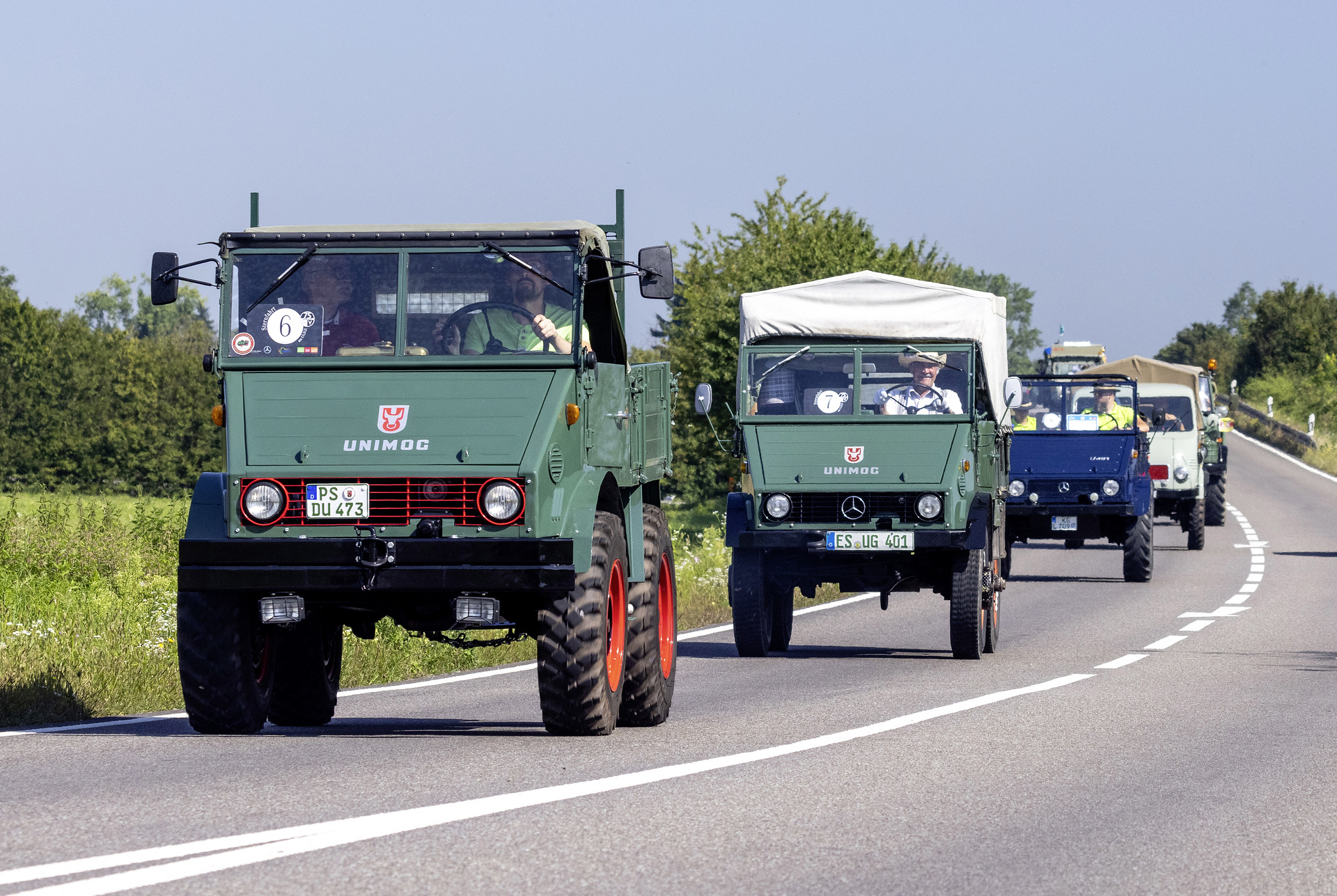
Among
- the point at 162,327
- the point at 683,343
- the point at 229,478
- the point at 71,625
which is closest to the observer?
the point at 229,478

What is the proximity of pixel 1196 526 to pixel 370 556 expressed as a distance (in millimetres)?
24706

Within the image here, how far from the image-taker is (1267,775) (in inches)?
360

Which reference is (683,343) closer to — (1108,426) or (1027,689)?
(1108,426)

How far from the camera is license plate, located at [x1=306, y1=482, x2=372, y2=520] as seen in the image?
9.54m

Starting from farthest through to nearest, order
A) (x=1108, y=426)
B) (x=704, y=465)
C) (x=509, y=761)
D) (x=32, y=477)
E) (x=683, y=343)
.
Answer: (x=32, y=477) → (x=704, y=465) → (x=683, y=343) → (x=1108, y=426) → (x=509, y=761)

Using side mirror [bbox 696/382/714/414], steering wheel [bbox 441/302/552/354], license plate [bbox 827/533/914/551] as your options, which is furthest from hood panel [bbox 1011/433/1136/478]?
steering wheel [bbox 441/302/552/354]

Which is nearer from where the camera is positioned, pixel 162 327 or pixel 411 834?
pixel 411 834

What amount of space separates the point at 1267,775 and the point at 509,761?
3493 mm

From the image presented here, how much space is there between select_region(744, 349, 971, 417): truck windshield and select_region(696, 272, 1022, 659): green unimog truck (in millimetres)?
12

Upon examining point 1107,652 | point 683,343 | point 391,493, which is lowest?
point 1107,652

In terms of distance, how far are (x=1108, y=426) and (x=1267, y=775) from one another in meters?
16.9

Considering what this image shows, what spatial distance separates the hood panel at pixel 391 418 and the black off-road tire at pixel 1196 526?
931 inches


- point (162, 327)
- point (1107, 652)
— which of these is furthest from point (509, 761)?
point (162, 327)

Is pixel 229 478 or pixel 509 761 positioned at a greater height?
pixel 229 478
